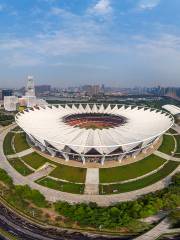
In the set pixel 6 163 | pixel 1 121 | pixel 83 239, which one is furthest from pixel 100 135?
pixel 1 121

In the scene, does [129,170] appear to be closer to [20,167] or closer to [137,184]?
[137,184]

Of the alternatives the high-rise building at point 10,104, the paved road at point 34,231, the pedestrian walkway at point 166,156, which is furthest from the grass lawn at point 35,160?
the high-rise building at point 10,104

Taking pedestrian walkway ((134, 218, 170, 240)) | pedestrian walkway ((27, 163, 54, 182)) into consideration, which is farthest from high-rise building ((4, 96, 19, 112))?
pedestrian walkway ((134, 218, 170, 240))

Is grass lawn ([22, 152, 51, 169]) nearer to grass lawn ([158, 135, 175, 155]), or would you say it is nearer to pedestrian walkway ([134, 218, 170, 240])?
grass lawn ([158, 135, 175, 155])

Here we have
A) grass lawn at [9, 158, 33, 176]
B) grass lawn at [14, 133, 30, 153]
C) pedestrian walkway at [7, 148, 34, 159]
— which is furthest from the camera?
grass lawn at [14, 133, 30, 153]

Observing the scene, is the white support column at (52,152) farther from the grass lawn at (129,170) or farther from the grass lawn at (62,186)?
the grass lawn at (129,170)

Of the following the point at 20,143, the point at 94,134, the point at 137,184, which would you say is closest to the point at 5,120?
the point at 20,143
